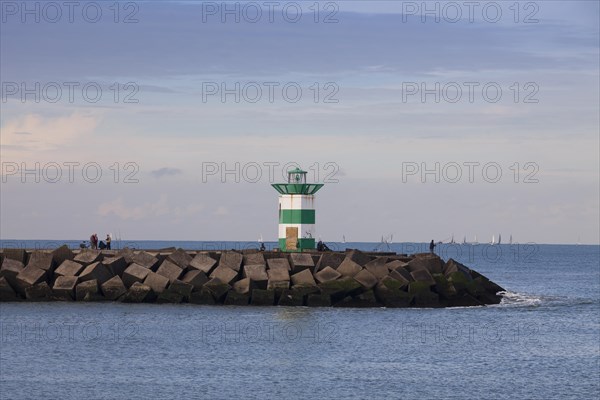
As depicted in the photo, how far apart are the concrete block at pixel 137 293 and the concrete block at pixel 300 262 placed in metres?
5.23

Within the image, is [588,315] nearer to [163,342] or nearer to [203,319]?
[203,319]

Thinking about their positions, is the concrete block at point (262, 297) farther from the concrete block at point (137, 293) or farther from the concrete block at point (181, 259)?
the concrete block at point (137, 293)

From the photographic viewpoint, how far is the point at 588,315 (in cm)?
4706

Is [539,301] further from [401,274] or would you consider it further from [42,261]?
[42,261]

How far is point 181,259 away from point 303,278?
4546 mm

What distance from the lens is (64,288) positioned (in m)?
41.3

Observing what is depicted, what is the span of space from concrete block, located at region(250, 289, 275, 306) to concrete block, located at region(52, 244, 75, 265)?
7.17 m

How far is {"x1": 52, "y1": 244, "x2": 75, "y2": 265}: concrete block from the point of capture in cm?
4244

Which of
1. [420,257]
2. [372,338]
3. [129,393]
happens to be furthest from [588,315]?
[129,393]

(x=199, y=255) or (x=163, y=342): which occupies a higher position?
(x=199, y=255)

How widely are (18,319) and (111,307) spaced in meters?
3.65

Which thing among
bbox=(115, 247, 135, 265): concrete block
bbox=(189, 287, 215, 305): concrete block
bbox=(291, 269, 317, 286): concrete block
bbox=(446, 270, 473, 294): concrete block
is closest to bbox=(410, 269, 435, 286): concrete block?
bbox=(446, 270, 473, 294): concrete block

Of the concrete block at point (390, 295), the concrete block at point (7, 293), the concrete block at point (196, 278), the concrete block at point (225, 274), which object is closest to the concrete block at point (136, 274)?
the concrete block at point (196, 278)

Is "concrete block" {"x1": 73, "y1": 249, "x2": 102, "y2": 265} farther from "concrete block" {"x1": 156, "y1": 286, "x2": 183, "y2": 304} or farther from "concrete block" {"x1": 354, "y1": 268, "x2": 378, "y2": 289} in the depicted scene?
"concrete block" {"x1": 354, "y1": 268, "x2": 378, "y2": 289}
